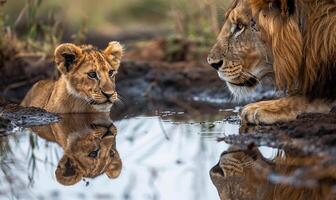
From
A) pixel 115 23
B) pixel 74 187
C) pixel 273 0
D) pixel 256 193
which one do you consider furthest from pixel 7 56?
pixel 115 23

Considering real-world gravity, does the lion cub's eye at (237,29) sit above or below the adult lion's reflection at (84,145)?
above

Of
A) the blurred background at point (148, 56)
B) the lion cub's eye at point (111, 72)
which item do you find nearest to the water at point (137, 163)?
the lion cub's eye at point (111, 72)

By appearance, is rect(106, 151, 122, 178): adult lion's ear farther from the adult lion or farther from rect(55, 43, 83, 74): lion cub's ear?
rect(55, 43, 83, 74): lion cub's ear

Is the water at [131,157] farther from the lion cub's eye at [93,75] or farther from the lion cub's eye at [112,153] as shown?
the lion cub's eye at [93,75]

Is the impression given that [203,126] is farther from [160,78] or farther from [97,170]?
[160,78]

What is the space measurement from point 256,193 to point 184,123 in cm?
258

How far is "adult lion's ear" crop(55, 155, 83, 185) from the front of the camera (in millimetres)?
4328

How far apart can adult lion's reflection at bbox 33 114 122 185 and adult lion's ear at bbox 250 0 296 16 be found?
126cm

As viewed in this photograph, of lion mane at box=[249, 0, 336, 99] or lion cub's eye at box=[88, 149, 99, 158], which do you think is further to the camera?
lion mane at box=[249, 0, 336, 99]

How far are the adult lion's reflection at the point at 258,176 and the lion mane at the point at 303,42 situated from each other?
0.78 m

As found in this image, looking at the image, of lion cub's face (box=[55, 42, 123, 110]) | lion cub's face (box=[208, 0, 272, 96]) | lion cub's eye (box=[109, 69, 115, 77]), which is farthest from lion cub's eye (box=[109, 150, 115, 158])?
lion cub's eye (box=[109, 69, 115, 77])

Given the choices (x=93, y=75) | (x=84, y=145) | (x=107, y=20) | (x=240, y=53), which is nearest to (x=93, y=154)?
(x=84, y=145)

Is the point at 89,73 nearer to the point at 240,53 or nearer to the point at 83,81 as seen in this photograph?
the point at 83,81

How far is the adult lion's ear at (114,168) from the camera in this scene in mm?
4461
